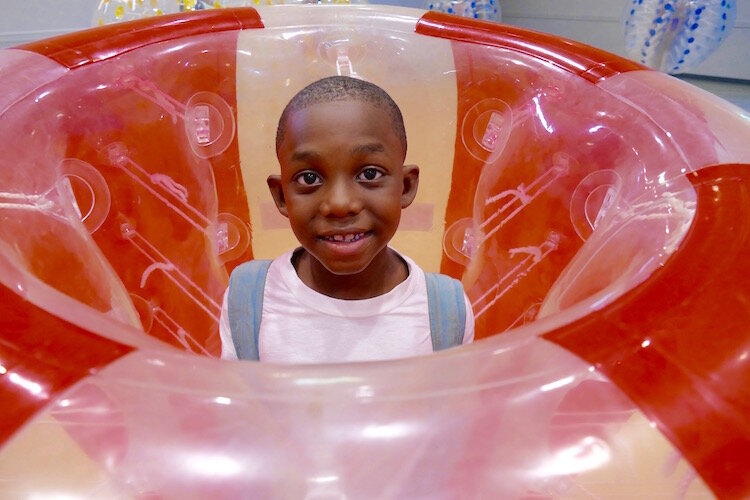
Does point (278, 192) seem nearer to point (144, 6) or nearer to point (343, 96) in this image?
point (343, 96)

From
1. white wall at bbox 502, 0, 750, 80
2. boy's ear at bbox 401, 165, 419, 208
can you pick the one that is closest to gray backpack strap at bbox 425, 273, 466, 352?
boy's ear at bbox 401, 165, 419, 208

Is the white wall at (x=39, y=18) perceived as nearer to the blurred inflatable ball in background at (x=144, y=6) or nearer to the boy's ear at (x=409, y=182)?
the blurred inflatable ball in background at (x=144, y=6)

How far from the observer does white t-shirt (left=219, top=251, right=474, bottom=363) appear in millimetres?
792

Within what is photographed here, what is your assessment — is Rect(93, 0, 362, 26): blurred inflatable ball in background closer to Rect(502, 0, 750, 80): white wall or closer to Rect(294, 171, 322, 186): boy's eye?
Rect(294, 171, 322, 186): boy's eye

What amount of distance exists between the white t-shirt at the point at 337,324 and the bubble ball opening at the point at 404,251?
153mm

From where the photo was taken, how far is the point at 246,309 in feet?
2.74

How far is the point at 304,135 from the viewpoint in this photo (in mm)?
729

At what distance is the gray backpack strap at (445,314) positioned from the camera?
33.0 inches

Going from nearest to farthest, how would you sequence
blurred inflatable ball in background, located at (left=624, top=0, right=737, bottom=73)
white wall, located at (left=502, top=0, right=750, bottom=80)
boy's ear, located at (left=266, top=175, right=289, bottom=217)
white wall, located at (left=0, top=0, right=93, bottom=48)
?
boy's ear, located at (left=266, top=175, right=289, bottom=217) < blurred inflatable ball in background, located at (left=624, top=0, right=737, bottom=73) < white wall, located at (left=0, top=0, right=93, bottom=48) < white wall, located at (left=502, top=0, right=750, bottom=80)

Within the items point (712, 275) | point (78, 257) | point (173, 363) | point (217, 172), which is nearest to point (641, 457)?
point (712, 275)

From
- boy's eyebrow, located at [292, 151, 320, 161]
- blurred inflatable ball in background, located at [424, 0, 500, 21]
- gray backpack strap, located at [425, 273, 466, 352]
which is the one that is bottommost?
gray backpack strap, located at [425, 273, 466, 352]

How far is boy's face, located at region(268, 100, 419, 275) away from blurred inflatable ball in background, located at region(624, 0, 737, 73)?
163 centimetres

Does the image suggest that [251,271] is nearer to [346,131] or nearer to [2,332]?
[346,131]

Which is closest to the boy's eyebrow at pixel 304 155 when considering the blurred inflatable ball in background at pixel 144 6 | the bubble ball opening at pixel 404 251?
the bubble ball opening at pixel 404 251
